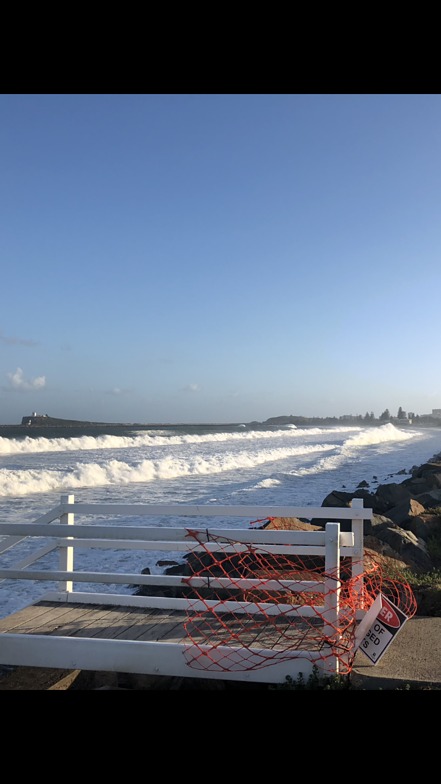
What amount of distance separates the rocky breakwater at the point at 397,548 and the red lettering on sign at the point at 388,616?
1.05 m

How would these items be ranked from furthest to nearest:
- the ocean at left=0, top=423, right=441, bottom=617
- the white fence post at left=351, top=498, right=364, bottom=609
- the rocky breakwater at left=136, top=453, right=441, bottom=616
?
the ocean at left=0, top=423, right=441, bottom=617
the rocky breakwater at left=136, top=453, right=441, bottom=616
the white fence post at left=351, top=498, right=364, bottom=609

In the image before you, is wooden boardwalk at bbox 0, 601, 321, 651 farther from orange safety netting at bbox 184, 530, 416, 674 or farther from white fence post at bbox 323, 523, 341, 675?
white fence post at bbox 323, 523, 341, 675

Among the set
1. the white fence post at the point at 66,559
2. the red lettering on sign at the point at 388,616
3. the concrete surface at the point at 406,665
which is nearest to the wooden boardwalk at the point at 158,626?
the white fence post at the point at 66,559

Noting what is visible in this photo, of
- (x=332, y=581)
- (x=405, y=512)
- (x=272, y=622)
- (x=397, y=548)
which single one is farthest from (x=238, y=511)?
(x=405, y=512)

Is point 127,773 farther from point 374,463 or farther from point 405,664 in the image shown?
point 374,463

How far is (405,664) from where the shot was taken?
4.75 metres

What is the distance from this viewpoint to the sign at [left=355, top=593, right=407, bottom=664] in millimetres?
4566

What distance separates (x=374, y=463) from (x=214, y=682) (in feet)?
112

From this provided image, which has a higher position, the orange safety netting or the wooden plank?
the wooden plank

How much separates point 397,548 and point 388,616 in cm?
611

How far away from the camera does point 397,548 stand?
34.3ft

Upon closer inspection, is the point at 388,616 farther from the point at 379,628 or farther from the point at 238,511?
the point at 238,511

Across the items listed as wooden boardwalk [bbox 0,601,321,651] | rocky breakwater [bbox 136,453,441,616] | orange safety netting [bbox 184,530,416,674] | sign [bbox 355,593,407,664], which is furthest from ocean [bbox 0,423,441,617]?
sign [bbox 355,593,407,664]
